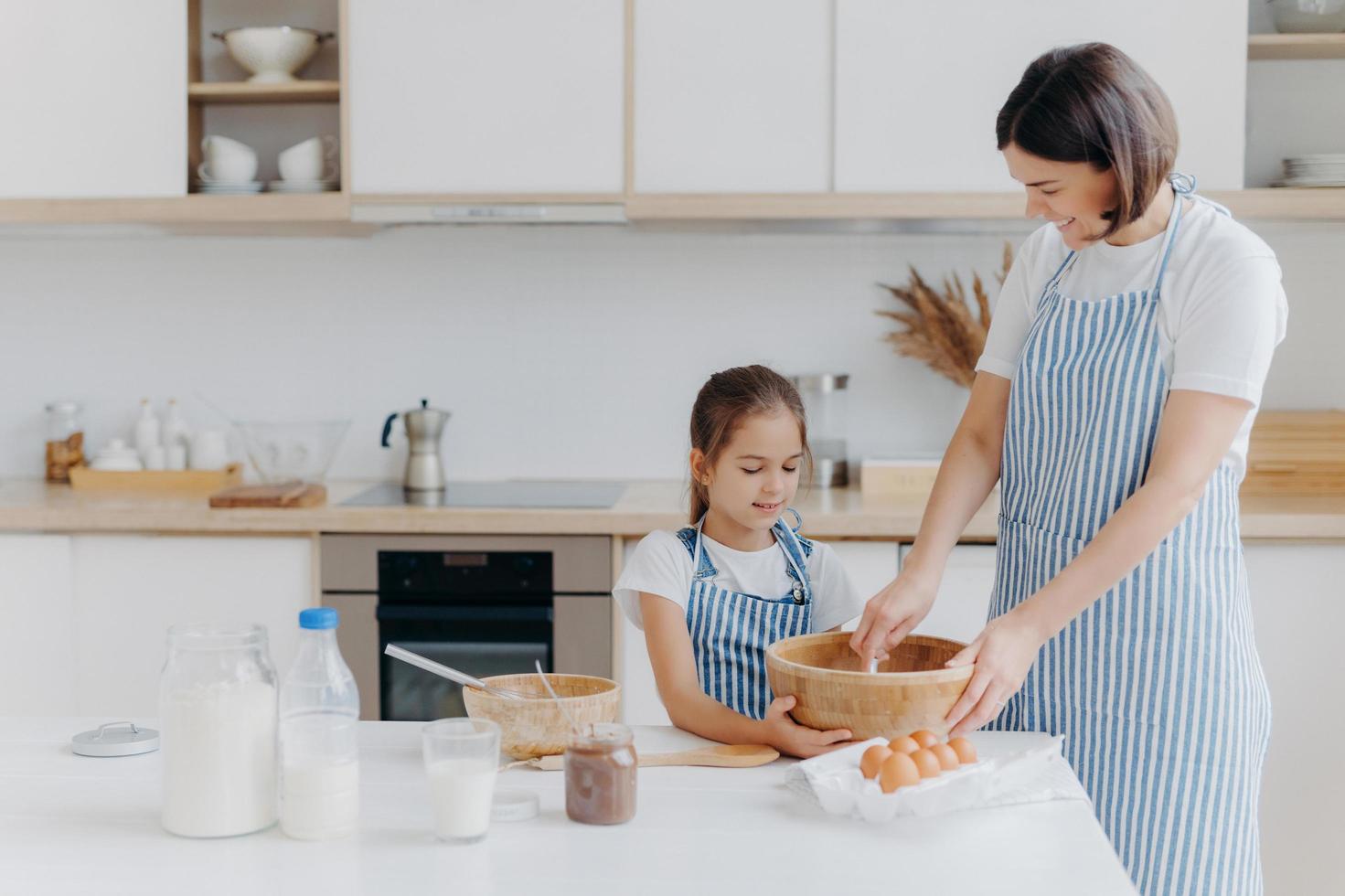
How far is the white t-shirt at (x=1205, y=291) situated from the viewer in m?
1.39

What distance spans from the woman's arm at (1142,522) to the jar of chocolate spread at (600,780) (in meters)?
0.36

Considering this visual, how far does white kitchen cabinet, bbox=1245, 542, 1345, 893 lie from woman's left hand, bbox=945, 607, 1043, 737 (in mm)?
1514

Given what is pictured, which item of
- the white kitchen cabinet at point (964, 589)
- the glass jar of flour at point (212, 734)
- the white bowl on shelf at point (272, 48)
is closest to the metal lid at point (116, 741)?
the glass jar of flour at point (212, 734)

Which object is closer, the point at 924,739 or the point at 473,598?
the point at 924,739

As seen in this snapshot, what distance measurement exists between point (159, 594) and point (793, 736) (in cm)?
189

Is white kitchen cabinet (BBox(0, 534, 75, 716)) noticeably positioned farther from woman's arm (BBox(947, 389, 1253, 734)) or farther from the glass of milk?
woman's arm (BBox(947, 389, 1253, 734))

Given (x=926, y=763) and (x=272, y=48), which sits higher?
(x=272, y=48)

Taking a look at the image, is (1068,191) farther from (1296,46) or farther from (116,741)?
(1296,46)

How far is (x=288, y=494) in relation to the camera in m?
2.78

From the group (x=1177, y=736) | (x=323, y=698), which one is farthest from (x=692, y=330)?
(x=323, y=698)

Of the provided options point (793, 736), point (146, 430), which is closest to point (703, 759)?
point (793, 736)

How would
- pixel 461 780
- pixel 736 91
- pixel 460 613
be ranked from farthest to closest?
pixel 736 91 → pixel 460 613 → pixel 461 780

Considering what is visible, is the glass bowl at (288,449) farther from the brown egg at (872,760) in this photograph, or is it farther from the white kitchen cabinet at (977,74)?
the brown egg at (872,760)

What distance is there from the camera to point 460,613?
2.70 meters
